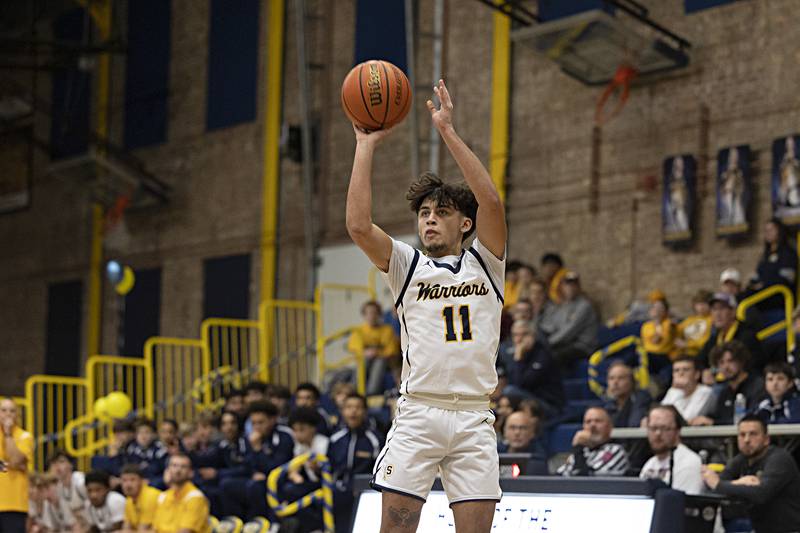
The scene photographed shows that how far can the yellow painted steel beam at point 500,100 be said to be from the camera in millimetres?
15891

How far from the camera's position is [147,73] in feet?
68.2

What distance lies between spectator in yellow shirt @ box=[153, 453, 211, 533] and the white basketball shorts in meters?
6.54

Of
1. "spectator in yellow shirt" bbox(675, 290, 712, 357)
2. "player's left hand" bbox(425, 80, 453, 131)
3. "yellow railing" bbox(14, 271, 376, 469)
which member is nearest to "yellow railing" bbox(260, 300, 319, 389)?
"yellow railing" bbox(14, 271, 376, 469)

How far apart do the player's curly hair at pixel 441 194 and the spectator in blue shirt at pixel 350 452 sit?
5932 mm

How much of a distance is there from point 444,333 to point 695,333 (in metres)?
7.35

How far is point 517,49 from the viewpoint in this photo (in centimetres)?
1605

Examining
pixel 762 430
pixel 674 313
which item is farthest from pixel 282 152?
pixel 762 430

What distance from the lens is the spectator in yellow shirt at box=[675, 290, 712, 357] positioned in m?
12.2

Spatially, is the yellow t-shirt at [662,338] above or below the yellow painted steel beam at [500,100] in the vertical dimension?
below

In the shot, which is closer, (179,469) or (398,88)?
(398,88)

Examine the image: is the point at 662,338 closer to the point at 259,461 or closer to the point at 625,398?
the point at 625,398

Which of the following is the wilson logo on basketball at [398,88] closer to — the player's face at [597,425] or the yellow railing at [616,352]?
the player's face at [597,425]

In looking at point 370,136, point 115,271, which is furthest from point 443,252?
point 115,271

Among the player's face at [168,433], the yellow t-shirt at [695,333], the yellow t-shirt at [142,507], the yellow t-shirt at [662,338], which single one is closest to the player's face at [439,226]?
the yellow t-shirt at [695,333]
